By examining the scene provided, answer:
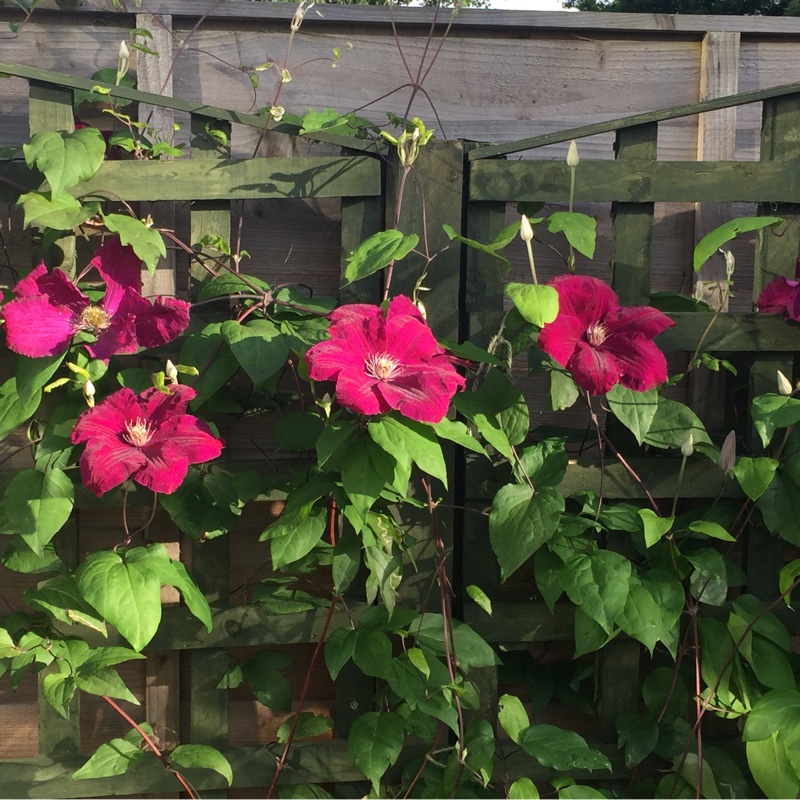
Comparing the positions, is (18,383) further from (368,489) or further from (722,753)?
(722,753)

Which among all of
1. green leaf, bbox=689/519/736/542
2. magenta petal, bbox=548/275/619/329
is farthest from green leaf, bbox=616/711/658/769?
magenta petal, bbox=548/275/619/329

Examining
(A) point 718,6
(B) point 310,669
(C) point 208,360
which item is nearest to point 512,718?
(B) point 310,669

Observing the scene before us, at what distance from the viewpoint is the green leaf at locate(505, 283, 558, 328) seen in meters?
1.26

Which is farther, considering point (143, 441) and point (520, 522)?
point (520, 522)

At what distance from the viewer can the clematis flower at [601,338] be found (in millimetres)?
1294

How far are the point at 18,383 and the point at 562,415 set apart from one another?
3.42 feet

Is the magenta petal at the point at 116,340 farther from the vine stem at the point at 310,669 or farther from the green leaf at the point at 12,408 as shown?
the vine stem at the point at 310,669

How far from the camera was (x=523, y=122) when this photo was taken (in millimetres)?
1841

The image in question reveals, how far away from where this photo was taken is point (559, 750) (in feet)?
4.62

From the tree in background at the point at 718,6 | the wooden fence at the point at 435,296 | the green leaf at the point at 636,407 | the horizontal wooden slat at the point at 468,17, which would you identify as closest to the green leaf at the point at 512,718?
the wooden fence at the point at 435,296

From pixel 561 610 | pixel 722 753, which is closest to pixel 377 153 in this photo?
pixel 561 610

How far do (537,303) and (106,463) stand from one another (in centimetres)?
67

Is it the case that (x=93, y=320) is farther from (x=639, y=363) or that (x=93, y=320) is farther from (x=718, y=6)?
(x=718, y=6)

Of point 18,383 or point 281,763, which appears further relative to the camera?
point 281,763
